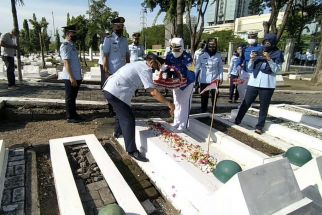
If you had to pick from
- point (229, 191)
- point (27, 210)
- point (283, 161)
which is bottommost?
point (27, 210)

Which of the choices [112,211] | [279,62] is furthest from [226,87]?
[112,211]

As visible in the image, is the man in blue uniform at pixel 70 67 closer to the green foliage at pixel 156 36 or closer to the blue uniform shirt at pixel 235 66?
the blue uniform shirt at pixel 235 66

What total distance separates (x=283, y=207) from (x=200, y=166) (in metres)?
1.20

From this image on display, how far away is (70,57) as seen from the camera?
5.33 meters

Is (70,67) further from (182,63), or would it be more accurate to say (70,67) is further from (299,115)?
(299,115)

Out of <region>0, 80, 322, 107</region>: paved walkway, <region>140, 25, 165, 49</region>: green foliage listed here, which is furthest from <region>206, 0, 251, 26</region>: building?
<region>0, 80, 322, 107</region>: paved walkway

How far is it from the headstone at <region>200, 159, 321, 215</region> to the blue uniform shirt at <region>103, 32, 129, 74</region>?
3773mm

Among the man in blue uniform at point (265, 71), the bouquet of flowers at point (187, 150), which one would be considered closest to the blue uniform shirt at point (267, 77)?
the man in blue uniform at point (265, 71)

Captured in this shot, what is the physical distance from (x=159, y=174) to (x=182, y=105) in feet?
4.79

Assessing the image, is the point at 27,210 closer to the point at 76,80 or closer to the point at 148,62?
the point at 148,62

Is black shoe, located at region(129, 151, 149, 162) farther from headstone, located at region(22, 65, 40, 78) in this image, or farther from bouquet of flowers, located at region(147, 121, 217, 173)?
headstone, located at region(22, 65, 40, 78)

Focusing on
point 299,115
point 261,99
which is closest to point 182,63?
point 261,99

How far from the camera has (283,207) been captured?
8.21ft

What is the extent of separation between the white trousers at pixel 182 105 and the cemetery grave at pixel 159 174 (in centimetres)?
20
